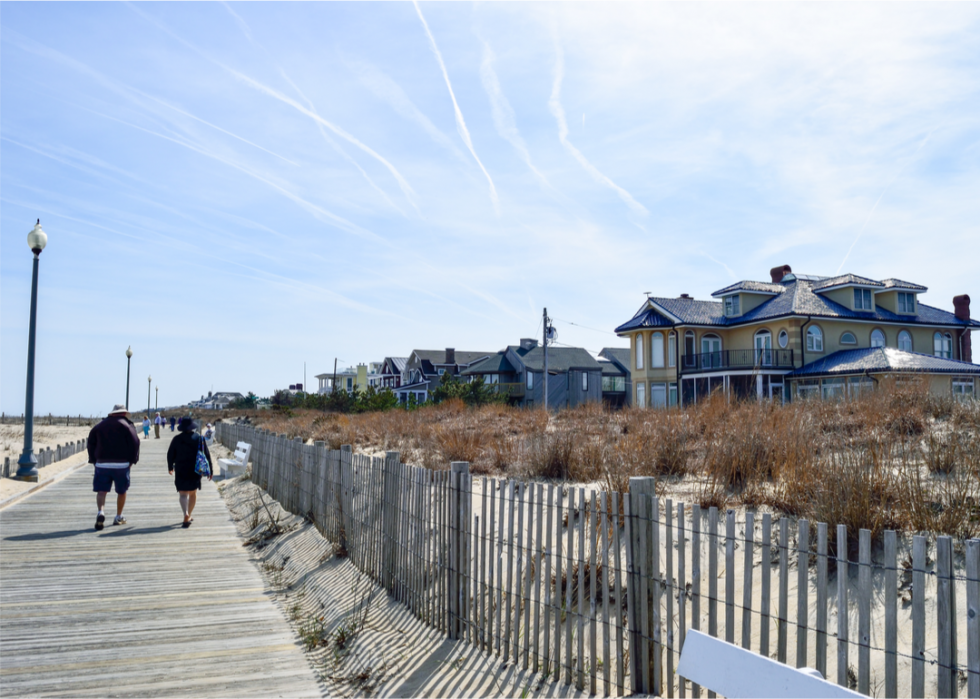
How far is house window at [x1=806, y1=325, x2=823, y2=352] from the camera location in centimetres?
3597

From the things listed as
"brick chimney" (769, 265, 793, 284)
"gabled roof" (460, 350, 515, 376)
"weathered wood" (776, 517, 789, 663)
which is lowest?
"weathered wood" (776, 517, 789, 663)

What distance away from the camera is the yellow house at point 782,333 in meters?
35.7

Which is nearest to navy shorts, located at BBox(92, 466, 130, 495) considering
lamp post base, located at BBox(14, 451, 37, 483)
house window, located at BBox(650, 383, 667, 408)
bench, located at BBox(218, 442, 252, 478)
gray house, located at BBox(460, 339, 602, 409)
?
bench, located at BBox(218, 442, 252, 478)

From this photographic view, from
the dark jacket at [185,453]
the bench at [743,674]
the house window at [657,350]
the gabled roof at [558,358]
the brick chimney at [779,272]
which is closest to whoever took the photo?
the bench at [743,674]

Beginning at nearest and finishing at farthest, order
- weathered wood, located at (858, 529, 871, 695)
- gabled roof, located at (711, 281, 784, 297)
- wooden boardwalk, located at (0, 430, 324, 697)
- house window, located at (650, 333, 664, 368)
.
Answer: weathered wood, located at (858, 529, 871, 695) < wooden boardwalk, located at (0, 430, 324, 697) < gabled roof, located at (711, 281, 784, 297) < house window, located at (650, 333, 664, 368)

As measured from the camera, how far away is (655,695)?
4039mm

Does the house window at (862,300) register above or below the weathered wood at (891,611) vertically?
above

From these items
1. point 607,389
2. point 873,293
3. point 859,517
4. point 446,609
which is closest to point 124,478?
point 446,609

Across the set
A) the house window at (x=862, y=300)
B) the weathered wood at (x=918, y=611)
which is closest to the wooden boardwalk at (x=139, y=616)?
the weathered wood at (x=918, y=611)

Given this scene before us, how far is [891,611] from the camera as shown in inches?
119

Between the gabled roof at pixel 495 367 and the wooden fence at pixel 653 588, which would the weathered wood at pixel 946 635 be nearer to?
the wooden fence at pixel 653 588

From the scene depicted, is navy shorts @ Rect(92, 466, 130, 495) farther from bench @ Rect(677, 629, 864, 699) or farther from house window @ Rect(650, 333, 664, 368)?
house window @ Rect(650, 333, 664, 368)

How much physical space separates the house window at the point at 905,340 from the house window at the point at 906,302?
1.24 metres

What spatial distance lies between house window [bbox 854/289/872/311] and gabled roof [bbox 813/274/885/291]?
535 millimetres
